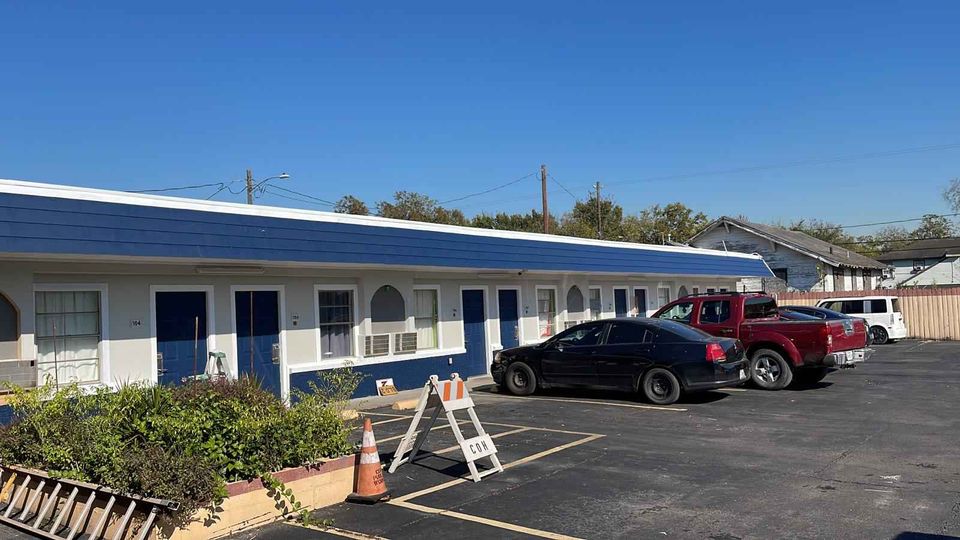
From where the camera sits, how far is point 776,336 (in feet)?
48.3

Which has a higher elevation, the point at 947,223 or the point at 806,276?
the point at 947,223

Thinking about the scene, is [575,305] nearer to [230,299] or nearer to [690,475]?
[230,299]

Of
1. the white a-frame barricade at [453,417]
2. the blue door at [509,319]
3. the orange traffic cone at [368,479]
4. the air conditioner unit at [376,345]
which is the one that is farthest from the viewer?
the blue door at [509,319]

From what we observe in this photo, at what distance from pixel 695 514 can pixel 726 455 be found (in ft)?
8.51

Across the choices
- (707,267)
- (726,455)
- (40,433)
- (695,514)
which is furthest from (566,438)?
(707,267)

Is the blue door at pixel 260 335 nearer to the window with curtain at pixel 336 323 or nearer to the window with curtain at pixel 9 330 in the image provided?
the window with curtain at pixel 336 323

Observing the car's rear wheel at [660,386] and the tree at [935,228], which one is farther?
the tree at [935,228]

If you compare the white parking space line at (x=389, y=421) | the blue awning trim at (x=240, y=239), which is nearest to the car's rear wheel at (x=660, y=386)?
the white parking space line at (x=389, y=421)

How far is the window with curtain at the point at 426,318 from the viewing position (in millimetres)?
17016

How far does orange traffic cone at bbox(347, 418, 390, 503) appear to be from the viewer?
283 inches

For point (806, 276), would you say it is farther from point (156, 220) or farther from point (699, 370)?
point (156, 220)

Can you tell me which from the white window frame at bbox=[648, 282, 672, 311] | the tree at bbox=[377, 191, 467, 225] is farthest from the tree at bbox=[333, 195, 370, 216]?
the white window frame at bbox=[648, 282, 672, 311]

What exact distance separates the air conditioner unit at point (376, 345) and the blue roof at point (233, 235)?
179cm

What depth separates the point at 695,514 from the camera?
6.55 meters
